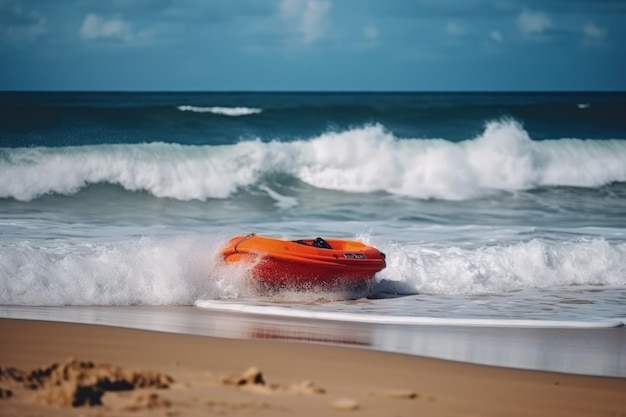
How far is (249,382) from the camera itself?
600 cm

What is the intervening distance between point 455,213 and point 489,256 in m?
6.73

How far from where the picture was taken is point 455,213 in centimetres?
1983

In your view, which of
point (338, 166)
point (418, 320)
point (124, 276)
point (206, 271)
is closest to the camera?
point (418, 320)

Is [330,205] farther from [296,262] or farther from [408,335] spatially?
[408,335]

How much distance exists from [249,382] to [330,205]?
14.7 metres

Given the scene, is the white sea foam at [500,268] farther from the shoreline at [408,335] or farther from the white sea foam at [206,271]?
the shoreline at [408,335]

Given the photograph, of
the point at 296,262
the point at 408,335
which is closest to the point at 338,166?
the point at 296,262

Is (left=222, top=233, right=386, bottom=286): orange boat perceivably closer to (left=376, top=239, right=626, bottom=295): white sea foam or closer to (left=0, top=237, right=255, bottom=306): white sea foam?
(left=0, top=237, right=255, bottom=306): white sea foam

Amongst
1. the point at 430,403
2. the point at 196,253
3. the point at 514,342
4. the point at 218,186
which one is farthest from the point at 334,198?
the point at 430,403

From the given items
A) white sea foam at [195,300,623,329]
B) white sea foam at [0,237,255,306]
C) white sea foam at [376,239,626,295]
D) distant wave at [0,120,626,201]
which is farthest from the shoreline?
distant wave at [0,120,626,201]

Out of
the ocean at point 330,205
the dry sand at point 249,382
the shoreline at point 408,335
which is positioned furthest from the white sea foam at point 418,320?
the dry sand at point 249,382

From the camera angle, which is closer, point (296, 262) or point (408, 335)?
point (408, 335)

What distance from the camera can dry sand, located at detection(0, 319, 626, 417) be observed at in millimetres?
5449

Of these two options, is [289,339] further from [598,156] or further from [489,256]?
[598,156]
